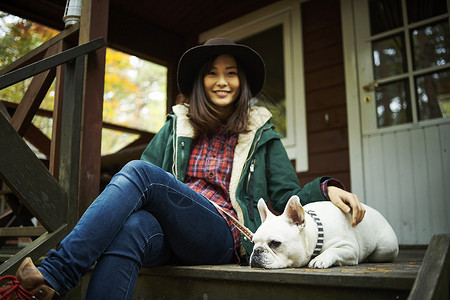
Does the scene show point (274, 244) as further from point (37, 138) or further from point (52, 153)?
point (37, 138)

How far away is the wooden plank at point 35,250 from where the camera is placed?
1976mm

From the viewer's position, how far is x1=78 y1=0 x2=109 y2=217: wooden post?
7.80 ft

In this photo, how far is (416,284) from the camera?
1207mm

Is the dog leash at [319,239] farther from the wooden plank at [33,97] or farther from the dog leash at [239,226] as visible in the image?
the wooden plank at [33,97]

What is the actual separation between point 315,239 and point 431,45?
2.92 m

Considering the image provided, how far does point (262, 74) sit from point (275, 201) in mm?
831

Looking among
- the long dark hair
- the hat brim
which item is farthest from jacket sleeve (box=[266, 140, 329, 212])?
the hat brim

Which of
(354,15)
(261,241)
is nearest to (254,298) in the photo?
(261,241)

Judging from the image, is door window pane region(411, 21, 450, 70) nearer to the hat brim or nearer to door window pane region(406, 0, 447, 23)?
door window pane region(406, 0, 447, 23)

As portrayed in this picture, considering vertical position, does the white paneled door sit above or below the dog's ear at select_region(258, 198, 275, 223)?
above

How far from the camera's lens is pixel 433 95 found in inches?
150

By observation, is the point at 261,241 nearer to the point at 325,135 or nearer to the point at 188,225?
the point at 188,225

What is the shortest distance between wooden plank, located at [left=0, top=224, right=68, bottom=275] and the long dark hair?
93 cm

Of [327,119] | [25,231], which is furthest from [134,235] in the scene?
[327,119]
